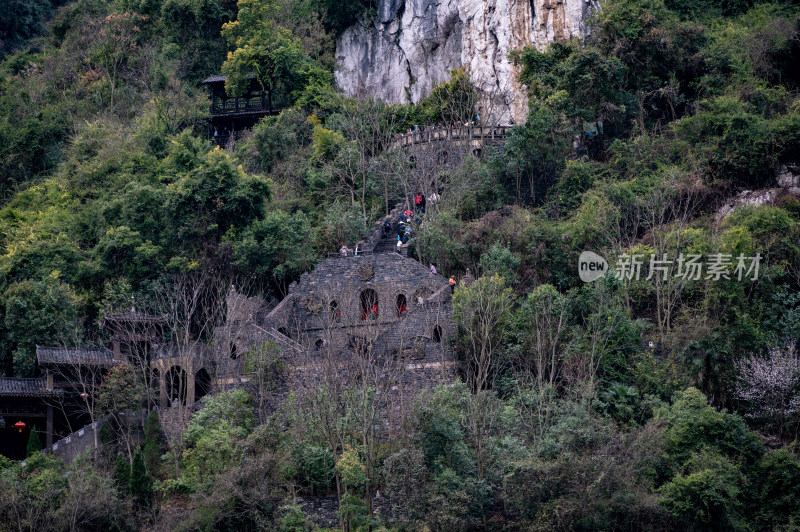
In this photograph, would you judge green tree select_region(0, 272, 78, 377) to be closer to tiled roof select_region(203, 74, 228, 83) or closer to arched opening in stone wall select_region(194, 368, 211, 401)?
arched opening in stone wall select_region(194, 368, 211, 401)

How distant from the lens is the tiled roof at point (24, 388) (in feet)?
129

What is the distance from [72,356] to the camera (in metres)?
40.0

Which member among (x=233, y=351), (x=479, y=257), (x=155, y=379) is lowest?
(x=155, y=379)

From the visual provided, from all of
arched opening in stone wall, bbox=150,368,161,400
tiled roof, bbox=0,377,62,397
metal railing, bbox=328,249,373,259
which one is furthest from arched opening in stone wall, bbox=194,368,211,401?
metal railing, bbox=328,249,373,259

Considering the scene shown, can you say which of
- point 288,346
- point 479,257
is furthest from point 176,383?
point 479,257

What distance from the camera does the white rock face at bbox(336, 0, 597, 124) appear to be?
5656cm

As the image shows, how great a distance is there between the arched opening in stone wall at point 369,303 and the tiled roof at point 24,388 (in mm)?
11433

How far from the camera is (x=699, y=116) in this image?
47906mm

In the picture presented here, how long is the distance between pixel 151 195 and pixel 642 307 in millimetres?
20552

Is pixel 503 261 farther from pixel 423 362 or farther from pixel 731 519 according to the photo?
pixel 731 519

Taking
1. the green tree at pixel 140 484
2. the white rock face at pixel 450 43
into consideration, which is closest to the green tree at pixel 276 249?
the green tree at pixel 140 484

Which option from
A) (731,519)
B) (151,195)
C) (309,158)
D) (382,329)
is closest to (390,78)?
(309,158)

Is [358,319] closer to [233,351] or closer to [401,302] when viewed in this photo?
[401,302]

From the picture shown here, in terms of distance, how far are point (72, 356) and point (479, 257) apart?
622 inches
